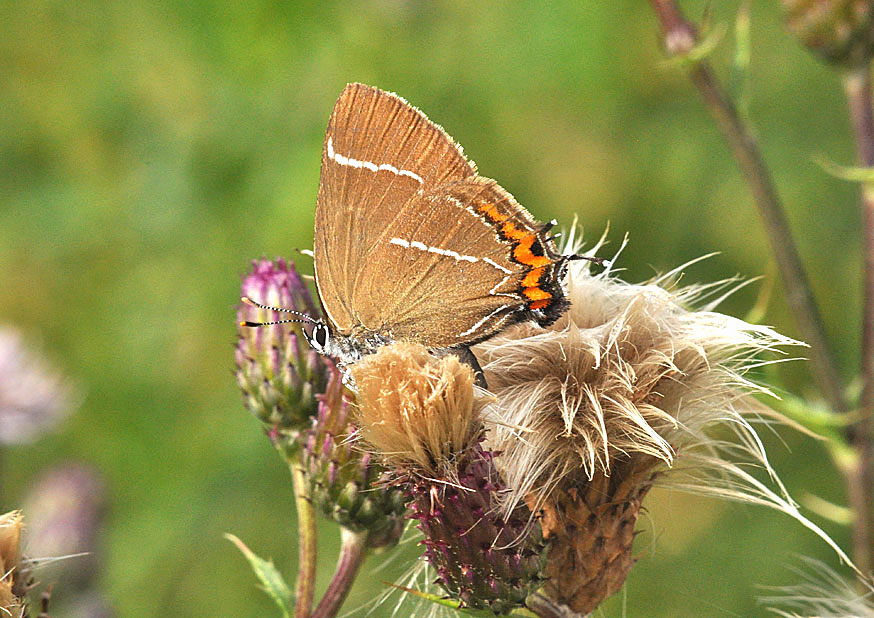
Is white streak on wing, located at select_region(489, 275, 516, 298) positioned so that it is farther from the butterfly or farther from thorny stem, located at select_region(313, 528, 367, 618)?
thorny stem, located at select_region(313, 528, 367, 618)

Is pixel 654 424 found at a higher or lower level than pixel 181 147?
lower

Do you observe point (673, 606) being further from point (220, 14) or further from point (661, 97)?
point (220, 14)

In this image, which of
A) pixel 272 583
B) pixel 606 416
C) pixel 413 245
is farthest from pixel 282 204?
pixel 606 416

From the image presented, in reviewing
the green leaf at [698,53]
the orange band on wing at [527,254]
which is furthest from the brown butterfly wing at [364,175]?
the green leaf at [698,53]

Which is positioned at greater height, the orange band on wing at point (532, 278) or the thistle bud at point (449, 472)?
the orange band on wing at point (532, 278)

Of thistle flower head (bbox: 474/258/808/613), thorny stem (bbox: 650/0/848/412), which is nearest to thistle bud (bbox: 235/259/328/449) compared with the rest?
thistle flower head (bbox: 474/258/808/613)

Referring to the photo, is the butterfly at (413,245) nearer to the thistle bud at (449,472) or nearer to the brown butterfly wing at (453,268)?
the brown butterfly wing at (453,268)

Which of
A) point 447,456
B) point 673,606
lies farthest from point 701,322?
point 673,606
